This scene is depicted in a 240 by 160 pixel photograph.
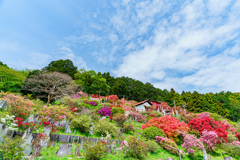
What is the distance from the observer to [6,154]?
289 centimetres

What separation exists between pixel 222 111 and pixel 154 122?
3101 cm

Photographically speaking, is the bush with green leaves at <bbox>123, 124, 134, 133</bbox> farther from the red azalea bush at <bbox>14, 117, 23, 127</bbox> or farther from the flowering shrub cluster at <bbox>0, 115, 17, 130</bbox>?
the flowering shrub cluster at <bbox>0, 115, 17, 130</bbox>

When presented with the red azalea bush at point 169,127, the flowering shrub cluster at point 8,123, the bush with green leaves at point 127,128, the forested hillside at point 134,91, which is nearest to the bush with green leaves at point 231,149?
the red azalea bush at point 169,127

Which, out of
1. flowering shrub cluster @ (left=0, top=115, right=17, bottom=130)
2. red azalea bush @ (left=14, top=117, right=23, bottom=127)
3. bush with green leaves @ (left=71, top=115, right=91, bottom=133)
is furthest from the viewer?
bush with green leaves @ (left=71, top=115, right=91, bottom=133)

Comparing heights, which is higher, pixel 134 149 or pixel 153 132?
pixel 153 132

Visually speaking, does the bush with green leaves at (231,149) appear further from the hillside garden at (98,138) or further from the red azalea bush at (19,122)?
the red azalea bush at (19,122)

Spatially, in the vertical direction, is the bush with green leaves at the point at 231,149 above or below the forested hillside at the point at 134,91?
below

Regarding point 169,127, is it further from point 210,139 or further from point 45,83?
point 45,83

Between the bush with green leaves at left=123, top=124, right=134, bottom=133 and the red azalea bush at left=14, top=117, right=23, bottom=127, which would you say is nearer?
the red azalea bush at left=14, top=117, right=23, bottom=127

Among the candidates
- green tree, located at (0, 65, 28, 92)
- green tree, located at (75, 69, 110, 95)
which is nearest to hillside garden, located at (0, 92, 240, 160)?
green tree, located at (0, 65, 28, 92)

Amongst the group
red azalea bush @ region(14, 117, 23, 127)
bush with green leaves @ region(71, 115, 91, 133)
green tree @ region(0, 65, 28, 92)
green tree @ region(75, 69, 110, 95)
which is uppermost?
green tree @ region(75, 69, 110, 95)

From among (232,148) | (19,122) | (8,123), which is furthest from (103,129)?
(232,148)

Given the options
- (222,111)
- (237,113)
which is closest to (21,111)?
(222,111)

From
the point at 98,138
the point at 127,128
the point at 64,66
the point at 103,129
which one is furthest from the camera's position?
the point at 64,66
